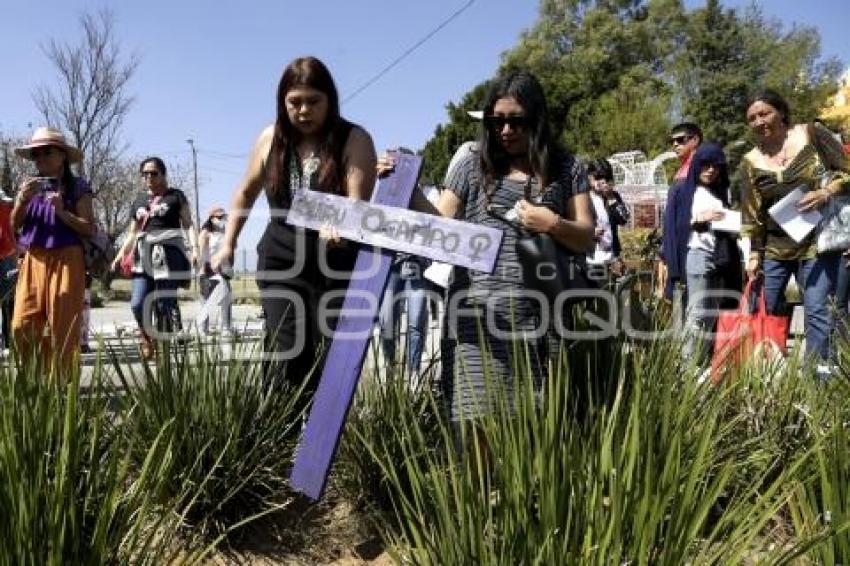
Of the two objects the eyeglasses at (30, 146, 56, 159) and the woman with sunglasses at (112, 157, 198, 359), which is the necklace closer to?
the eyeglasses at (30, 146, 56, 159)

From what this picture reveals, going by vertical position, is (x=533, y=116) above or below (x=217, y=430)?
above

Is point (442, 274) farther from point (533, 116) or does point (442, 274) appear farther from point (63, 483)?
point (63, 483)

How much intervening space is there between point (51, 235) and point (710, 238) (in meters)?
3.79

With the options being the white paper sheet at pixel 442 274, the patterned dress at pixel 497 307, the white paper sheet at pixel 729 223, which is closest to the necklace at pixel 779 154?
the white paper sheet at pixel 729 223

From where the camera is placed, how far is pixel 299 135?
3102 millimetres

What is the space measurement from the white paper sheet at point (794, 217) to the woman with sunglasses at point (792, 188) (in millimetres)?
29

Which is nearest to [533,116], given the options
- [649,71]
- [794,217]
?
[794,217]

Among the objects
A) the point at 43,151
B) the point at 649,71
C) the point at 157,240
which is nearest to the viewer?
the point at 43,151

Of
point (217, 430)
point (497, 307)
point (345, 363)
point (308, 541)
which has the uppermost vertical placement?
point (497, 307)

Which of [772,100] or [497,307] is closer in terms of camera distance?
[497,307]

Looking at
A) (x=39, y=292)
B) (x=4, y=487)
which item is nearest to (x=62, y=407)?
(x=4, y=487)

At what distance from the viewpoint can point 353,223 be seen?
102 inches

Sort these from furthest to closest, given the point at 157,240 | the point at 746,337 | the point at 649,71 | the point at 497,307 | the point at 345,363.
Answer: the point at 649,71, the point at 157,240, the point at 746,337, the point at 497,307, the point at 345,363

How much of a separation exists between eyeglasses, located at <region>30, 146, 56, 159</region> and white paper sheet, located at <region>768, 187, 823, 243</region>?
371cm
